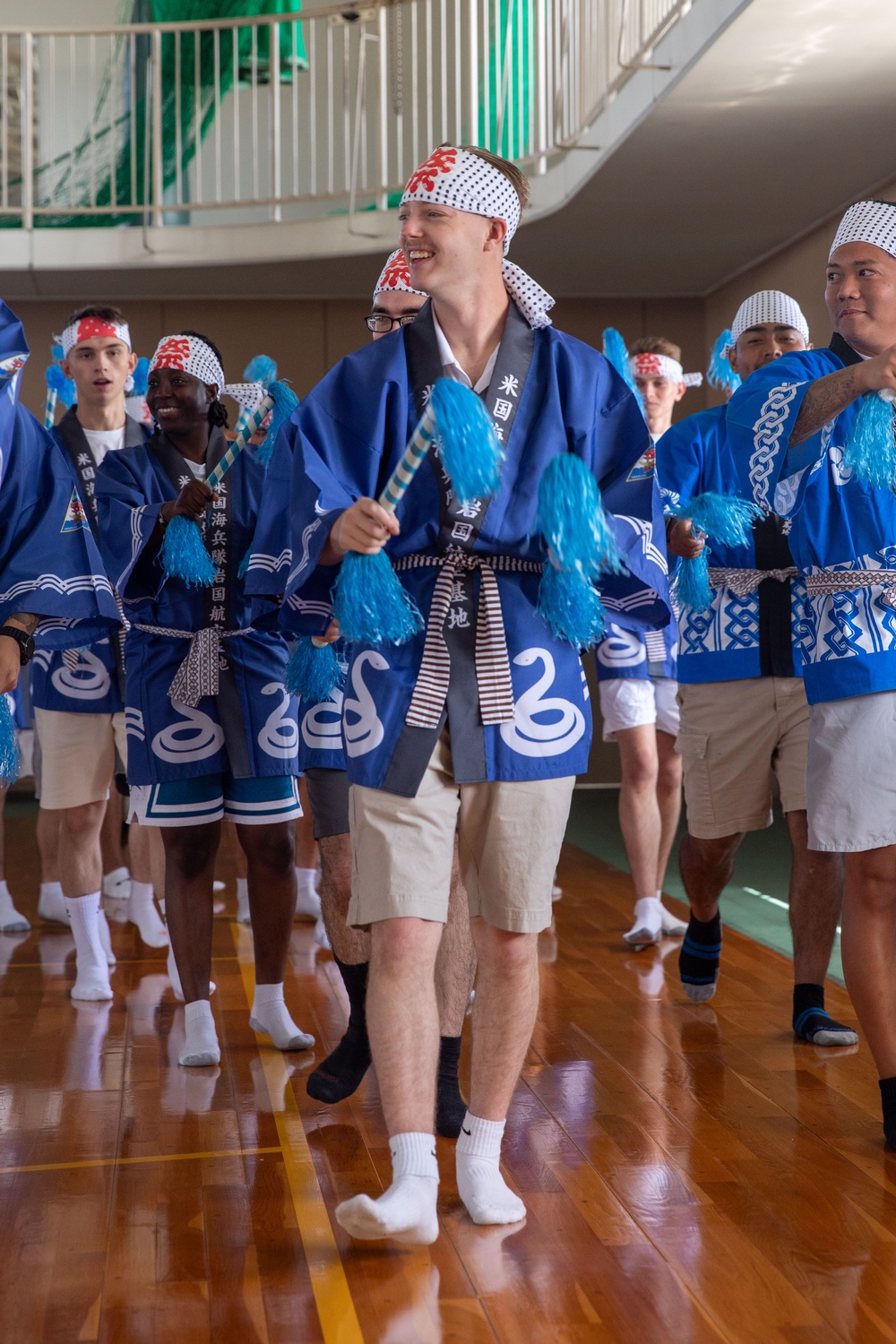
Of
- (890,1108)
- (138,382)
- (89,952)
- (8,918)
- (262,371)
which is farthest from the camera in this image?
(138,382)

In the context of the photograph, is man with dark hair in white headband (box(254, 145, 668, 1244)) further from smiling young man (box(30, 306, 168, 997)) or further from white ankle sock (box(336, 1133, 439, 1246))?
smiling young man (box(30, 306, 168, 997))

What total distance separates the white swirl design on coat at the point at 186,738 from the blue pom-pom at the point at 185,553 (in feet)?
0.98

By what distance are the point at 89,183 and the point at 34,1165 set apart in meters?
6.95

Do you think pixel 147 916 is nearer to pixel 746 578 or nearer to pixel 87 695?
pixel 87 695

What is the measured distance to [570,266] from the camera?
8.02m

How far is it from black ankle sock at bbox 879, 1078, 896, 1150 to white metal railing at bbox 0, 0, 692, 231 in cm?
519

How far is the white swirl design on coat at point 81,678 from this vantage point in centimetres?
400

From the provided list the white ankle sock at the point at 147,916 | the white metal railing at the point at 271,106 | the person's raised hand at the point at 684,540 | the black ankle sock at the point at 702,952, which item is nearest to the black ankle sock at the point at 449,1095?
the black ankle sock at the point at 702,952

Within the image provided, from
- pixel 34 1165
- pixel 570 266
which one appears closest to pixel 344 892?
pixel 34 1165

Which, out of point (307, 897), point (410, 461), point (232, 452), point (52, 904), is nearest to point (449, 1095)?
point (410, 461)

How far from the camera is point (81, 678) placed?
4.01m

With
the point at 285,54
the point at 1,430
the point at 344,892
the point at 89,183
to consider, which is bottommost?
the point at 344,892

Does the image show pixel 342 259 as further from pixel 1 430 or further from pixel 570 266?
pixel 1 430

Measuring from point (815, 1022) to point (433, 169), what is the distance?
2.12 m
